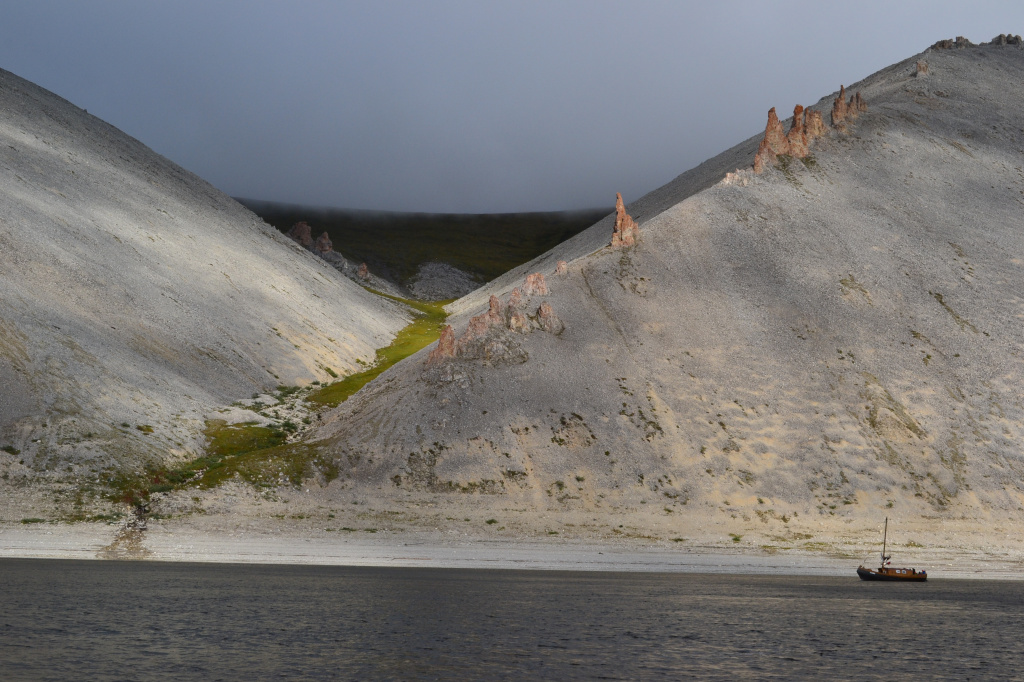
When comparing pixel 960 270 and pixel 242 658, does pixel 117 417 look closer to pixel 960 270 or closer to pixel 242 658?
pixel 242 658

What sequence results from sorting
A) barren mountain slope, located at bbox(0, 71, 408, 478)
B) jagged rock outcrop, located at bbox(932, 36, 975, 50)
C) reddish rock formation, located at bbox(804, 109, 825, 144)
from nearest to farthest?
barren mountain slope, located at bbox(0, 71, 408, 478) < reddish rock formation, located at bbox(804, 109, 825, 144) < jagged rock outcrop, located at bbox(932, 36, 975, 50)

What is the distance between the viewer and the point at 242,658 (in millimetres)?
44031

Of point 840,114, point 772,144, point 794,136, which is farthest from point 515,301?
point 840,114

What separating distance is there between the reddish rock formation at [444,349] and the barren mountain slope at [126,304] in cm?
2307

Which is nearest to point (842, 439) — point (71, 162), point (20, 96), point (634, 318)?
point (634, 318)

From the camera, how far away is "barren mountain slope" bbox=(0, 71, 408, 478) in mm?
85188

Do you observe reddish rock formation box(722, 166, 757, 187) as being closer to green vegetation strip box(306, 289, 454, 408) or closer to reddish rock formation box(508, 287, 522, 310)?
reddish rock formation box(508, 287, 522, 310)

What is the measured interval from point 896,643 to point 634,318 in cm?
5999

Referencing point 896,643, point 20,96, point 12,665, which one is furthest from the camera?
point 20,96

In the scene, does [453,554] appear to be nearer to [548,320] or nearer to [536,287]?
[548,320]

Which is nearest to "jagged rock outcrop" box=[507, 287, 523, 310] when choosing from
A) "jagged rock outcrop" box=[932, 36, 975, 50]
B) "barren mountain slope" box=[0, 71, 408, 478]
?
"barren mountain slope" box=[0, 71, 408, 478]

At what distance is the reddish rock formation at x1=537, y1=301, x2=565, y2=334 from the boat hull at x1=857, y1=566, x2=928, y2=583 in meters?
42.4

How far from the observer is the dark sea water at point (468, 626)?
1703 inches

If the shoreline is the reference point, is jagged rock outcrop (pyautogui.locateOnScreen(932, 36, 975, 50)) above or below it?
above
